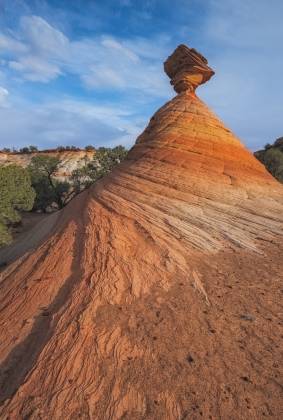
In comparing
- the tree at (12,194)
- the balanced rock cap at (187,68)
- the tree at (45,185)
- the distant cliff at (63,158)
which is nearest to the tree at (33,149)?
the distant cliff at (63,158)

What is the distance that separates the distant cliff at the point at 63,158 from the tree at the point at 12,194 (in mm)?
32935

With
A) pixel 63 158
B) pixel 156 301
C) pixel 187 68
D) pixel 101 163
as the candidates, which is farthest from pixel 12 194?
pixel 63 158

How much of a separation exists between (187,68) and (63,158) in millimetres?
52339

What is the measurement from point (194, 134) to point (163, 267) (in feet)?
33.0

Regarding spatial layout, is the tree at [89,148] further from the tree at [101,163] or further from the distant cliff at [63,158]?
the tree at [101,163]

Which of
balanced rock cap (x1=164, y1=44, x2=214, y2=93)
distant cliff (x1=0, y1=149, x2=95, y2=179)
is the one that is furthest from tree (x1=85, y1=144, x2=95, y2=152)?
balanced rock cap (x1=164, y1=44, x2=214, y2=93)

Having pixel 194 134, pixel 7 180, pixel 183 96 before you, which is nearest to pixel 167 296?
pixel 194 134

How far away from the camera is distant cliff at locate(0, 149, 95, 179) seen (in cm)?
6731

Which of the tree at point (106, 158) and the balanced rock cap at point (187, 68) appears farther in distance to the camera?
the tree at point (106, 158)

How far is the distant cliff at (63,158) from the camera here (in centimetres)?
6731

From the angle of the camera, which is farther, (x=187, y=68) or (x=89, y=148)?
(x=89, y=148)

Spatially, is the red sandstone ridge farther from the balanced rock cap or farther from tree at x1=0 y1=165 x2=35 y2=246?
tree at x1=0 y1=165 x2=35 y2=246

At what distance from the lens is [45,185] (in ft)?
145

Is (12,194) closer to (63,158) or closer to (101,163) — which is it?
(101,163)
